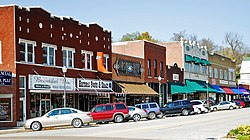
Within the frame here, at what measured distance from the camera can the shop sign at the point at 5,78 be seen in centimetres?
3294

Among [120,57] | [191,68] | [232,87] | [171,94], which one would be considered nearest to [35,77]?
[120,57]

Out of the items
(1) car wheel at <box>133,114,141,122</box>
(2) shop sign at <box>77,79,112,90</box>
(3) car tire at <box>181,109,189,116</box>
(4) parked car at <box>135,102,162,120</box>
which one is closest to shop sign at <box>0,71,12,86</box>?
(2) shop sign at <box>77,79,112,90</box>

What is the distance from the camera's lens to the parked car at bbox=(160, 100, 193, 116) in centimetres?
4759

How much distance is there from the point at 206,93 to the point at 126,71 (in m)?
29.7

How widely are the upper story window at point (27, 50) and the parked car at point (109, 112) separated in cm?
663

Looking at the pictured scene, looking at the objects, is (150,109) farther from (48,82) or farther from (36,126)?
(36,126)

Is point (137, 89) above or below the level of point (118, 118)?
above

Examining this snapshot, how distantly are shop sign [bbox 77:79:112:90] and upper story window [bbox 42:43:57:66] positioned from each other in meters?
4.02

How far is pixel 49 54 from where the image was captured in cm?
3928

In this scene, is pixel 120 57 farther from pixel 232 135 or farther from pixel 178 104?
pixel 232 135

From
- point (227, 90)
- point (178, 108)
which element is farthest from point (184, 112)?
point (227, 90)

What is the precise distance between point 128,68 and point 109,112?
1518 cm

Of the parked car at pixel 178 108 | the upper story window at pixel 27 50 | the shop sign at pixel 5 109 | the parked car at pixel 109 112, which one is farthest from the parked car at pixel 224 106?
the shop sign at pixel 5 109

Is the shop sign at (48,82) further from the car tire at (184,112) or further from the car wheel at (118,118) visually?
the car tire at (184,112)
